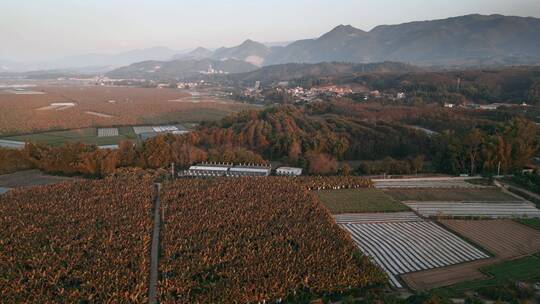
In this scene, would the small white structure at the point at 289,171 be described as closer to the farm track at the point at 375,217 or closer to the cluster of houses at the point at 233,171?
the cluster of houses at the point at 233,171

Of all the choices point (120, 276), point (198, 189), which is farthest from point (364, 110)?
point (120, 276)

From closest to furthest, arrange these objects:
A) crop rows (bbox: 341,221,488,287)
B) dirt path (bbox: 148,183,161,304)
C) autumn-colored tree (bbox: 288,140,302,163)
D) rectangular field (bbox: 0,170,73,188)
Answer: dirt path (bbox: 148,183,161,304), crop rows (bbox: 341,221,488,287), rectangular field (bbox: 0,170,73,188), autumn-colored tree (bbox: 288,140,302,163)

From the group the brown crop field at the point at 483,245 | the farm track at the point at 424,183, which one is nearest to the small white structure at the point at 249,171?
the farm track at the point at 424,183

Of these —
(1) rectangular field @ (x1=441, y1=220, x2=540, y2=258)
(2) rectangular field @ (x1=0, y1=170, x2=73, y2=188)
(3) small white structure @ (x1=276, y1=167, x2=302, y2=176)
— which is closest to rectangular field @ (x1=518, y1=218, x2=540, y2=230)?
(1) rectangular field @ (x1=441, y1=220, x2=540, y2=258)

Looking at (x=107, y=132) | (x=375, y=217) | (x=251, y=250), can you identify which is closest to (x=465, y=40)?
(x=107, y=132)

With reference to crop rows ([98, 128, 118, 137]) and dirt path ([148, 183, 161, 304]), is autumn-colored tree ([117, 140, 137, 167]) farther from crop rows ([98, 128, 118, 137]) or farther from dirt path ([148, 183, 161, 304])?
crop rows ([98, 128, 118, 137])

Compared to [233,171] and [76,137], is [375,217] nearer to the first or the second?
[233,171]
